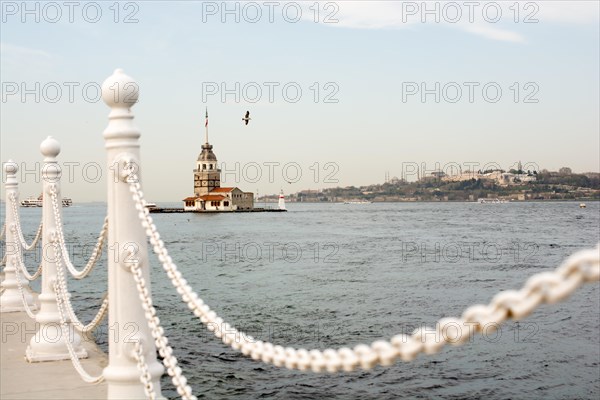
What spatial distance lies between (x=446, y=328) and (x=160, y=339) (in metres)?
1.56

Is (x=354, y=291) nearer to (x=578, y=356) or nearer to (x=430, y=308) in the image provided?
(x=430, y=308)

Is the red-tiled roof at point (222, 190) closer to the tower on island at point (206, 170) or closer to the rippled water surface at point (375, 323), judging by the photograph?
the tower on island at point (206, 170)

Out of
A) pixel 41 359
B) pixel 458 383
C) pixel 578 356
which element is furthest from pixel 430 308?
pixel 41 359

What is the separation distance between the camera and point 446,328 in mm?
1618

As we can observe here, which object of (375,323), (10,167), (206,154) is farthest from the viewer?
(206,154)

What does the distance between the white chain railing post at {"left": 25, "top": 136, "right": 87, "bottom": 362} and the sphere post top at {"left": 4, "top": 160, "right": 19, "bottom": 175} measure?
83.1 inches

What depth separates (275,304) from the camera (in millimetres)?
21562

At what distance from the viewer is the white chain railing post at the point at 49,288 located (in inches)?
207

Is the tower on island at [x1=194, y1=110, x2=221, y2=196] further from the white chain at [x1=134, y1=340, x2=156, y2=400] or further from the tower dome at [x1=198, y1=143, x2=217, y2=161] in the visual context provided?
the white chain at [x1=134, y1=340, x2=156, y2=400]

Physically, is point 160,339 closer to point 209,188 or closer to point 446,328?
point 446,328

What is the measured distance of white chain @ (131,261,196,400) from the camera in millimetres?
2719

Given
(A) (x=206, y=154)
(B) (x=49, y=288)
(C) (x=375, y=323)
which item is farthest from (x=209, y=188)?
(B) (x=49, y=288)

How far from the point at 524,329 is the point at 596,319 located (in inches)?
132

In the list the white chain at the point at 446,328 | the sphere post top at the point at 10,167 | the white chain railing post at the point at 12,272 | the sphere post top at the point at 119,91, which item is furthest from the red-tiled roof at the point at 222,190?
the white chain at the point at 446,328
